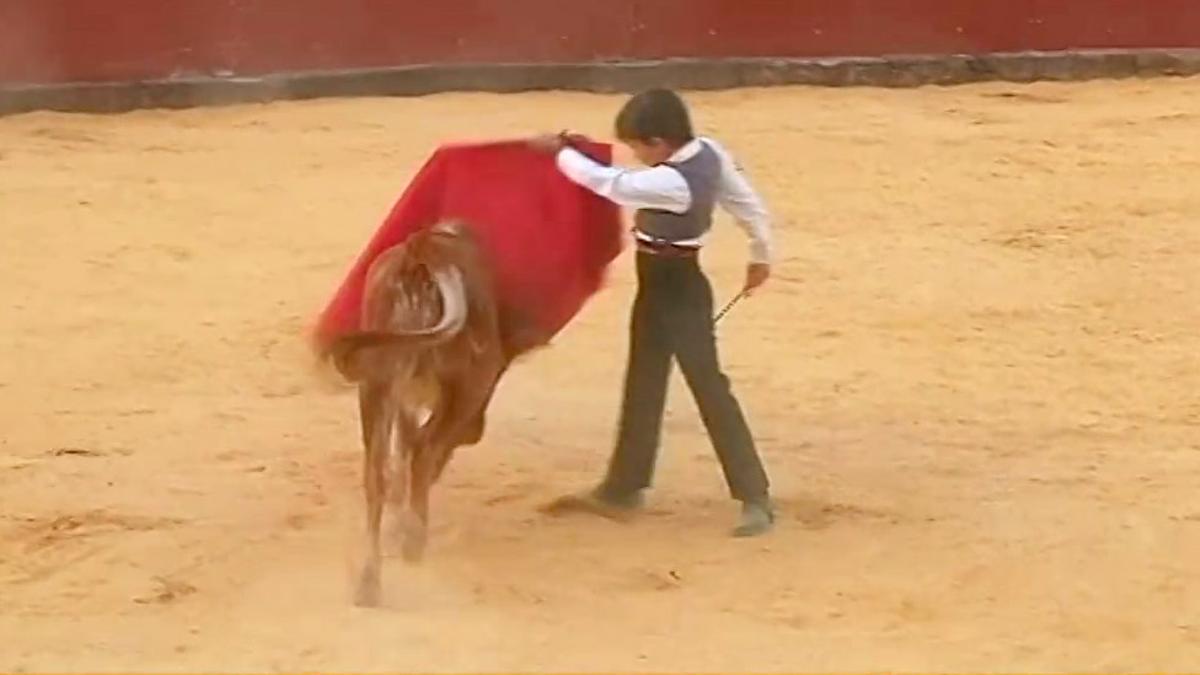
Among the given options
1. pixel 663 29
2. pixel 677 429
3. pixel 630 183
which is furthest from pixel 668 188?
pixel 663 29

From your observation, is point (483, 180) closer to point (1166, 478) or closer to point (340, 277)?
point (1166, 478)

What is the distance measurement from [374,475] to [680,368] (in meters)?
0.84

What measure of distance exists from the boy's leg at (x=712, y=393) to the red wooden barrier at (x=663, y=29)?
559 cm

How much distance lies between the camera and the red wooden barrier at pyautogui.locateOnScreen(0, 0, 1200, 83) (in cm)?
1016

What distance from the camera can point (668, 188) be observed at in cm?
456

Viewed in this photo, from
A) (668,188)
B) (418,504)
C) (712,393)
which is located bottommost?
(418,504)

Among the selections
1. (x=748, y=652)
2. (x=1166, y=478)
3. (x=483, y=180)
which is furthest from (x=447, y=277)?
(x=1166, y=478)

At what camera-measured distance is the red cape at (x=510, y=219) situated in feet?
14.9

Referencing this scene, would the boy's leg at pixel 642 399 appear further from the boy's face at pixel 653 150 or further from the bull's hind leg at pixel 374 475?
the bull's hind leg at pixel 374 475

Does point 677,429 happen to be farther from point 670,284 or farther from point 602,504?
point 670,284

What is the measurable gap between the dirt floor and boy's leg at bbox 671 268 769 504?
0.48ft

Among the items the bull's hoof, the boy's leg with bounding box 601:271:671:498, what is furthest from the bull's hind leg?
the boy's leg with bounding box 601:271:671:498

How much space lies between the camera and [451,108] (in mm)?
9828

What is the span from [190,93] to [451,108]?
1167mm
